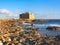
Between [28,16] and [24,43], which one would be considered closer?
[24,43]

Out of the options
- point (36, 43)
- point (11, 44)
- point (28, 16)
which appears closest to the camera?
point (11, 44)

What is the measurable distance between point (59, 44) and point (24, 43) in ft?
9.38

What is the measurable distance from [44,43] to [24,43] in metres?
1.70

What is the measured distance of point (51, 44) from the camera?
15.1 meters

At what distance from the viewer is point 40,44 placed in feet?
49.7

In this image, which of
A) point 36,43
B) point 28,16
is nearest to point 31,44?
point 36,43

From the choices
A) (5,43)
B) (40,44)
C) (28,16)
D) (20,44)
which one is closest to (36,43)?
(40,44)

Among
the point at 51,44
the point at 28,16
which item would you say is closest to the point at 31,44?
the point at 51,44

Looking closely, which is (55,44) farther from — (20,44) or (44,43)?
(20,44)

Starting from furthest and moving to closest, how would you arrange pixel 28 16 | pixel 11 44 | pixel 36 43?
pixel 28 16
pixel 36 43
pixel 11 44

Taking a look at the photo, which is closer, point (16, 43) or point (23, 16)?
point (16, 43)

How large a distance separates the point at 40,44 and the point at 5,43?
2.85m

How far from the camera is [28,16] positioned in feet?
361

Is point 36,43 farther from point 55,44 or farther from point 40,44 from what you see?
point 55,44
